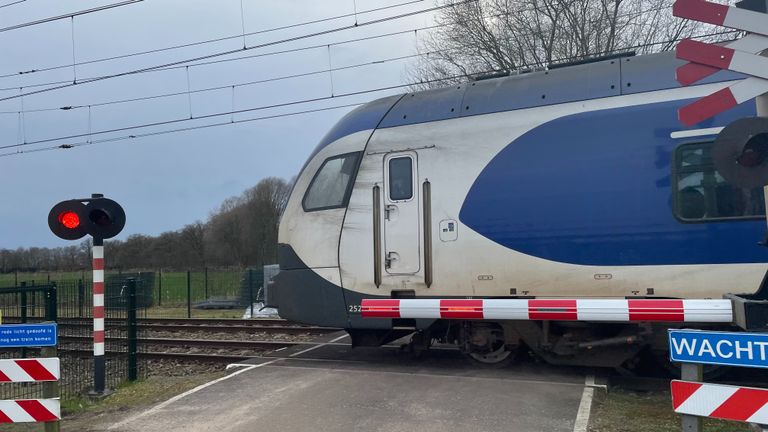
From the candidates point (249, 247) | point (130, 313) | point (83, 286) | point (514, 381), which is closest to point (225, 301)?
point (83, 286)

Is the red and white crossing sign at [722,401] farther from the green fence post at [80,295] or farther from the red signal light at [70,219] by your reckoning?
the green fence post at [80,295]

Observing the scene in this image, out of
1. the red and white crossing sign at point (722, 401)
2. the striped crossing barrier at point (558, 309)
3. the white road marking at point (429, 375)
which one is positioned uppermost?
the striped crossing barrier at point (558, 309)

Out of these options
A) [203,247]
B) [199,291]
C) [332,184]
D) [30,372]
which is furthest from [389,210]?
[203,247]

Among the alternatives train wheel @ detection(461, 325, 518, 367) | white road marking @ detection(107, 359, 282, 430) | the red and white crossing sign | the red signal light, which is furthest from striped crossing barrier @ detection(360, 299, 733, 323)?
the red signal light

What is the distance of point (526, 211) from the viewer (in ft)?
24.2

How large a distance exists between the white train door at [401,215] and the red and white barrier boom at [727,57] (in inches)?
179

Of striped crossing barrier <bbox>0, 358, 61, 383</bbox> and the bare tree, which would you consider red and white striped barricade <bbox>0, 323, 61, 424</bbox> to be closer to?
striped crossing barrier <bbox>0, 358, 61, 383</bbox>

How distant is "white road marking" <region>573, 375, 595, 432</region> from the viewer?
18.2 feet

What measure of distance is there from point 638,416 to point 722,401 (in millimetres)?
2564

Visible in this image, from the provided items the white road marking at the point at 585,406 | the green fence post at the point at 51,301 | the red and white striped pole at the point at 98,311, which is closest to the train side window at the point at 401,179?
the white road marking at the point at 585,406

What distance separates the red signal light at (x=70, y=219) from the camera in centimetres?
828

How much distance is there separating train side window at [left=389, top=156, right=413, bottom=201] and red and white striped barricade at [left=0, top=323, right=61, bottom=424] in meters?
4.41

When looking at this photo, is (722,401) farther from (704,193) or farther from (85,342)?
(85,342)

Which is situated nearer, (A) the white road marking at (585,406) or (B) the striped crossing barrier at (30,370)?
(B) the striped crossing barrier at (30,370)
